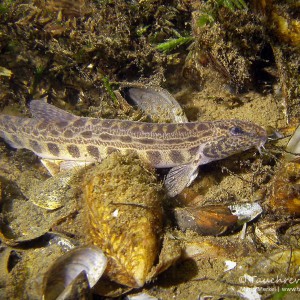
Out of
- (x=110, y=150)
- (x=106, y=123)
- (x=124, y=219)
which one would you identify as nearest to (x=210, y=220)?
(x=124, y=219)

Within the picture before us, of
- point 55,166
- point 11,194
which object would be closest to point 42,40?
point 55,166

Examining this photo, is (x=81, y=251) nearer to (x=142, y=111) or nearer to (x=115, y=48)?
(x=142, y=111)

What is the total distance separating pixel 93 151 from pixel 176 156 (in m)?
1.56

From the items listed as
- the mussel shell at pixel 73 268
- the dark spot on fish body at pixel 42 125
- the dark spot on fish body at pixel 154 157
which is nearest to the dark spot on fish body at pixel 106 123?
the dark spot on fish body at pixel 154 157

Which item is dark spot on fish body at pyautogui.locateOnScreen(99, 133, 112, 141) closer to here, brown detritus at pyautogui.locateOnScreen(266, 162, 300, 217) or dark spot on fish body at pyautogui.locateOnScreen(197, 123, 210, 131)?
dark spot on fish body at pyautogui.locateOnScreen(197, 123, 210, 131)

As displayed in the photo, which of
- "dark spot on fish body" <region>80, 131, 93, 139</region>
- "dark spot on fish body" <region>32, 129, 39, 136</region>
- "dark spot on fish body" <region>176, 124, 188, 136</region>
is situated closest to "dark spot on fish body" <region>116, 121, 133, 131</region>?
"dark spot on fish body" <region>80, 131, 93, 139</region>

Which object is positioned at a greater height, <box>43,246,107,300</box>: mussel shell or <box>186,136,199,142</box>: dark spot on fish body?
<box>186,136,199,142</box>: dark spot on fish body

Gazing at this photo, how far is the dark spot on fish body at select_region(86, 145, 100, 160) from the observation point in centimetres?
496

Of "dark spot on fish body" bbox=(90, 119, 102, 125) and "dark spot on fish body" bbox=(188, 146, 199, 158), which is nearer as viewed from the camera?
"dark spot on fish body" bbox=(188, 146, 199, 158)

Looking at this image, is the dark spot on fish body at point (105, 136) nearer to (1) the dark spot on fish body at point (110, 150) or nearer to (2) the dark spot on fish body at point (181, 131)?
(1) the dark spot on fish body at point (110, 150)

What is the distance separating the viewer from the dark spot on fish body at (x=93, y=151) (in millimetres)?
4961

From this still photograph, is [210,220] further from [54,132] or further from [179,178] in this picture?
[54,132]

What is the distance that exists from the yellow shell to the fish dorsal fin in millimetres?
1908

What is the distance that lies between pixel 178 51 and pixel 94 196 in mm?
3475
